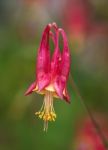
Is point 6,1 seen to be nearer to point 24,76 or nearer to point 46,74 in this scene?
point 24,76

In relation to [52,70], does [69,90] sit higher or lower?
higher

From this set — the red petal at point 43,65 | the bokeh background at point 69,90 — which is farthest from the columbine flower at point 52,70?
the bokeh background at point 69,90

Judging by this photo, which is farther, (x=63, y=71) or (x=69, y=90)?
(x=69, y=90)

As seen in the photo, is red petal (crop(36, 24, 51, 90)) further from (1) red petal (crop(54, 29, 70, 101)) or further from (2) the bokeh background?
(2) the bokeh background

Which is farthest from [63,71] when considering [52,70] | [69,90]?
[69,90]

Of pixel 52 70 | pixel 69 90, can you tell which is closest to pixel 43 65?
pixel 52 70

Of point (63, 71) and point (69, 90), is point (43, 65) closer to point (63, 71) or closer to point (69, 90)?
point (63, 71)

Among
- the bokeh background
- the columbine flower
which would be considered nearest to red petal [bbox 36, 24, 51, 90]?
the columbine flower

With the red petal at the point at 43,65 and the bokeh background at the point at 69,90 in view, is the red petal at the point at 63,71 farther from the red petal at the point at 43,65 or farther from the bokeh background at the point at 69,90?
the bokeh background at the point at 69,90
